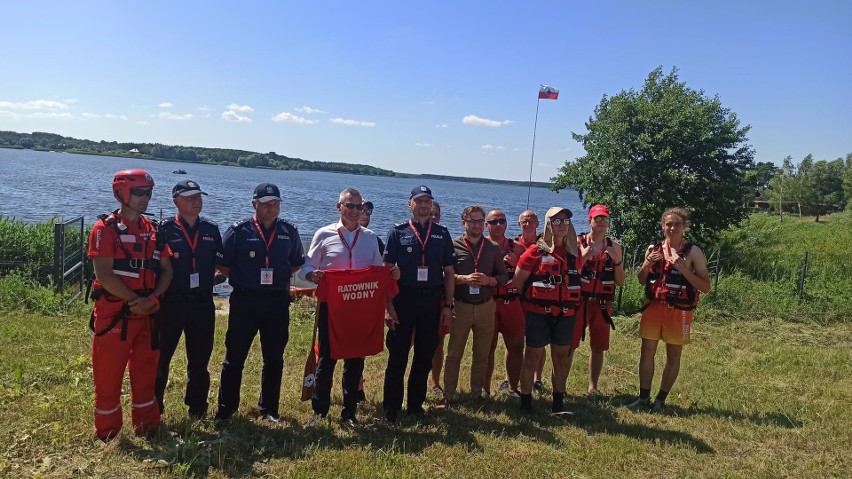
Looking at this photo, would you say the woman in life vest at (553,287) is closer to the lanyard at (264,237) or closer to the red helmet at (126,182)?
the lanyard at (264,237)

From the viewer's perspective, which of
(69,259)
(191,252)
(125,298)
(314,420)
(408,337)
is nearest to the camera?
(125,298)

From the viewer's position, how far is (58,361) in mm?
6320

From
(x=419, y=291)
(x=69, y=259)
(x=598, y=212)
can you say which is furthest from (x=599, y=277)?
(x=69, y=259)

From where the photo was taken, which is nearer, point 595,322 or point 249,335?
point 249,335

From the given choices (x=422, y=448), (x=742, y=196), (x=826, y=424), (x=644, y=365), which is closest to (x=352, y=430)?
(x=422, y=448)

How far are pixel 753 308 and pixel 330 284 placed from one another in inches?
416

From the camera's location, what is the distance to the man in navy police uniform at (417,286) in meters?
5.17

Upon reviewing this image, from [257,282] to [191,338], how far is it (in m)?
0.80

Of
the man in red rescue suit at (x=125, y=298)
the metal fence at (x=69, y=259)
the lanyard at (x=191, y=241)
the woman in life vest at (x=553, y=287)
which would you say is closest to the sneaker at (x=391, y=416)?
the woman in life vest at (x=553, y=287)

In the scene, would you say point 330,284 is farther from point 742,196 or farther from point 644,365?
point 742,196

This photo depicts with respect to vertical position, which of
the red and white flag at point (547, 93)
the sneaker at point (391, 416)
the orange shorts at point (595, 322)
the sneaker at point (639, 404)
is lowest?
the sneaker at point (391, 416)

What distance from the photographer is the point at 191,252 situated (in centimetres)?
474

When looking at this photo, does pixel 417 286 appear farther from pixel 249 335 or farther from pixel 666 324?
pixel 666 324

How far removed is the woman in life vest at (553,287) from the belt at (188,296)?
2.94 metres
